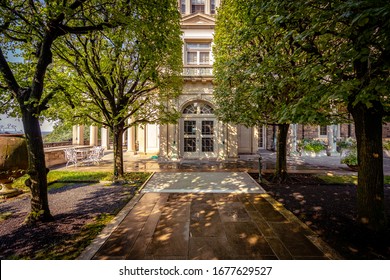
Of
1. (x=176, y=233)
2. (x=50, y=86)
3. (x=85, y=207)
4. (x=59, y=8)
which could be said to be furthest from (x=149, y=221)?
(x=50, y=86)

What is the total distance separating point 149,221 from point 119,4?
5363 mm

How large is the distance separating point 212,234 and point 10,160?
21.3 feet

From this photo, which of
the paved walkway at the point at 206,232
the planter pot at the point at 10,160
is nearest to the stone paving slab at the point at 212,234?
the paved walkway at the point at 206,232

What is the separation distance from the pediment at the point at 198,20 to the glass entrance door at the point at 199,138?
7.28 meters

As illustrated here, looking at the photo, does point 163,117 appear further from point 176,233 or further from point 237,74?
point 176,233

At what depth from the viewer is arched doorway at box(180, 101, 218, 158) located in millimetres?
12742

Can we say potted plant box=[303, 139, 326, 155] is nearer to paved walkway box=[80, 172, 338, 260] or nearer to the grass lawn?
the grass lawn

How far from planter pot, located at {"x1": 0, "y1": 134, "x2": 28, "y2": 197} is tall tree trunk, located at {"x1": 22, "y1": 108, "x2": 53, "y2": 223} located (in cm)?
254

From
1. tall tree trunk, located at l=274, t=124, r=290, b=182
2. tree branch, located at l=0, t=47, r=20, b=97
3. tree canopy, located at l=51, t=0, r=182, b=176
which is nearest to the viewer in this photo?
tree branch, located at l=0, t=47, r=20, b=97

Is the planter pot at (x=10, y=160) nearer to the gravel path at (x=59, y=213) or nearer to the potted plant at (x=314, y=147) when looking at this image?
the gravel path at (x=59, y=213)

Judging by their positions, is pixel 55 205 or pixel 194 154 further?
pixel 194 154

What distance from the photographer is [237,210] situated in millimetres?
4582

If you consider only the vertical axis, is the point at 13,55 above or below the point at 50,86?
above

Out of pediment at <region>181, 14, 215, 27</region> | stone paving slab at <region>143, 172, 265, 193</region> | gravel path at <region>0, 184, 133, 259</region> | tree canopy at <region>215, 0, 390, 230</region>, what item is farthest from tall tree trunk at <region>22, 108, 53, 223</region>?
pediment at <region>181, 14, 215, 27</region>
